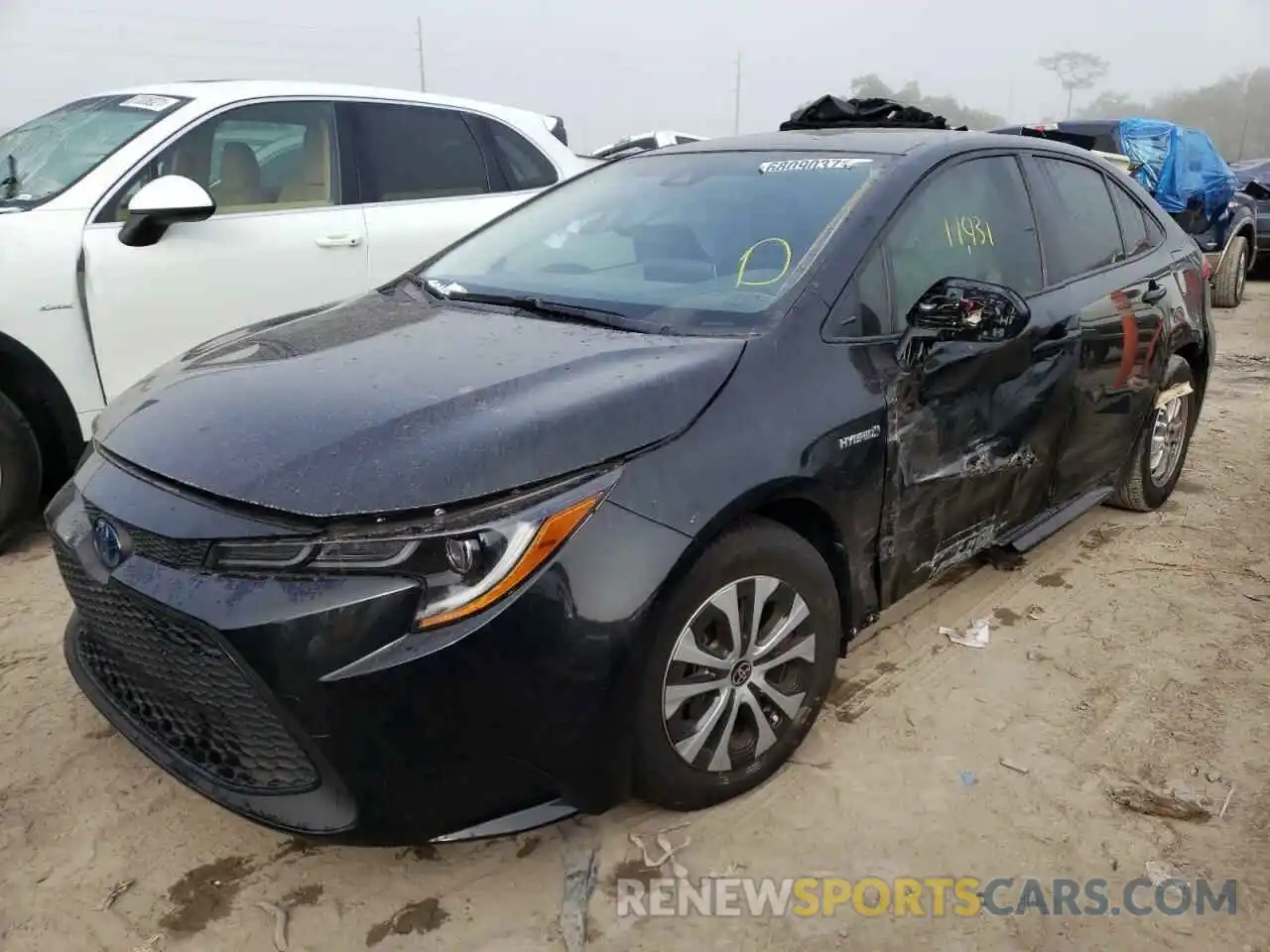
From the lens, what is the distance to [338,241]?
439cm

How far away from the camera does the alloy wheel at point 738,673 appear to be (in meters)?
2.09

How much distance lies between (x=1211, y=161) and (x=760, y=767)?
11.5m

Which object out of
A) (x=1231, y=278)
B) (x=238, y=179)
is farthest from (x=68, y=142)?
(x=1231, y=278)

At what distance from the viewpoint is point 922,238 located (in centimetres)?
272

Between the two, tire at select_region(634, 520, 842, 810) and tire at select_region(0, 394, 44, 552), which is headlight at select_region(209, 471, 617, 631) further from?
tire at select_region(0, 394, 44, 552)

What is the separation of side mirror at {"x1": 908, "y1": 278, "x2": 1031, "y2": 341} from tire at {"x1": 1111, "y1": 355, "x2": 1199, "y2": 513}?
1746 millimetres

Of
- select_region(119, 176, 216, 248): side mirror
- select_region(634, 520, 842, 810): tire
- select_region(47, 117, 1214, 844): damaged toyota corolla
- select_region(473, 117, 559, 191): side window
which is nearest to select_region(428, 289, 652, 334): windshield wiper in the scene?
select_region(47, 117, 1214, 844): damaged toyota corolla

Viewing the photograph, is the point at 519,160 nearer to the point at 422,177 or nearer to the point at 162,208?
the point at 422,177

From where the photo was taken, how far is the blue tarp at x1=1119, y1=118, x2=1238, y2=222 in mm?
10547

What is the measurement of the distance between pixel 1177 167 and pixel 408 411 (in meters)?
11.4

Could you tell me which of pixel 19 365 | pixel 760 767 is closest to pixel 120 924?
pixel 760 767

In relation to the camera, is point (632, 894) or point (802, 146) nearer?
point (632, 894)

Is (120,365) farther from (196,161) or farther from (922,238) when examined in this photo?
(922,238)

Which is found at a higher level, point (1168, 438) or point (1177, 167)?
point (1177, 167)
